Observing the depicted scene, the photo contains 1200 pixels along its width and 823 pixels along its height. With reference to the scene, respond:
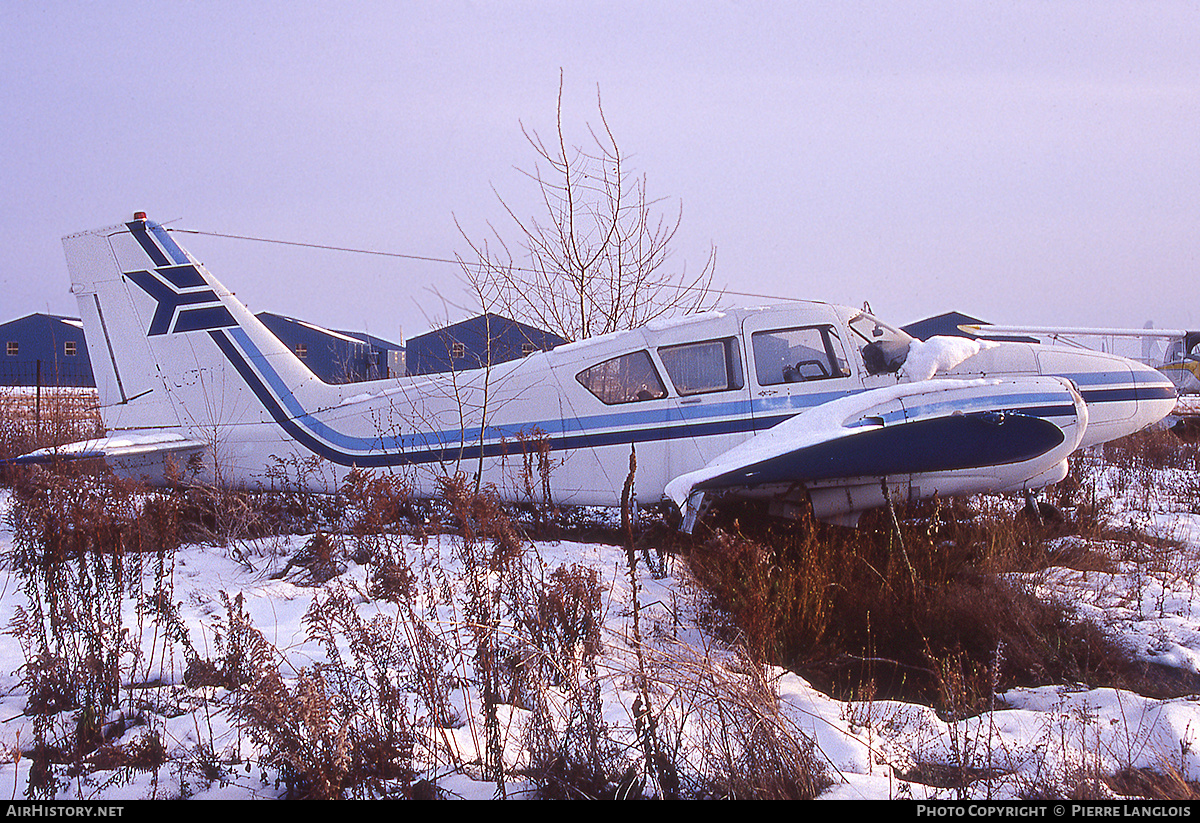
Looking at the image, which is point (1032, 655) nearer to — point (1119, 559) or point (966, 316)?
point (1119, 559)

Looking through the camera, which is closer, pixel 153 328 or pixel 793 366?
pixel 793 366

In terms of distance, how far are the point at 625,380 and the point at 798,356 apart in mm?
1469

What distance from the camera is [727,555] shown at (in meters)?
3.51

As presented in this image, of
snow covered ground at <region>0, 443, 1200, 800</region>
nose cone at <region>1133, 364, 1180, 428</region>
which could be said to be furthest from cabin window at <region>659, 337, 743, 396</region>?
nose cone at <region>1133, 364, 1180, 428</region>

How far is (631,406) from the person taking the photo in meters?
5.93

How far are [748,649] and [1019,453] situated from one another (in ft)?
9.49

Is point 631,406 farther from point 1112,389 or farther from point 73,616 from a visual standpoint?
point 1112,389

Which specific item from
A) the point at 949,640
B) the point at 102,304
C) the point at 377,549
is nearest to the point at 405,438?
the point at 377,549

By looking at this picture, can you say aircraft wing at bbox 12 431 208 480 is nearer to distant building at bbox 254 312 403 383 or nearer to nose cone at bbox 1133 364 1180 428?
nose cone at bbox 1133 364 1180 428

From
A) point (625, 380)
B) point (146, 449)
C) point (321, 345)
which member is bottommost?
point (146, 449)

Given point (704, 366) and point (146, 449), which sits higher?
point (704, 366)

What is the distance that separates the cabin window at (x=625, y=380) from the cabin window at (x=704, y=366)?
143mm

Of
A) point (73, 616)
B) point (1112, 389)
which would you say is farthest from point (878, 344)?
point (73, 616)

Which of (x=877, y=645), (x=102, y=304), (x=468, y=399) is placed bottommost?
(x=877, y=645)
